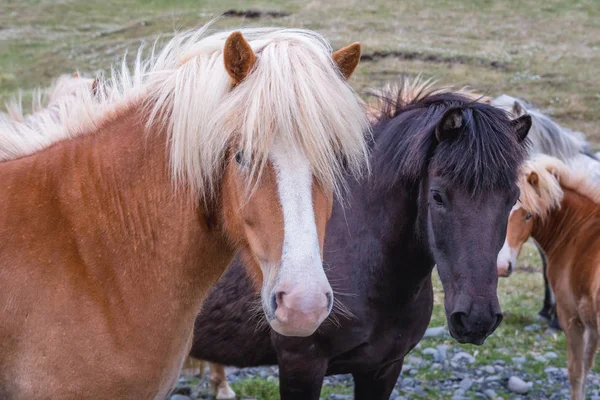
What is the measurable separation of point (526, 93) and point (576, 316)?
17.3m

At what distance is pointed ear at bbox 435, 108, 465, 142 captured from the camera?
3521 mm

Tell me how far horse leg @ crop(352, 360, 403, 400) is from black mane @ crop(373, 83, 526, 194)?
1.18m

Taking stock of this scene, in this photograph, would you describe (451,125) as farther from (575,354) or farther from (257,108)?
(575,354)

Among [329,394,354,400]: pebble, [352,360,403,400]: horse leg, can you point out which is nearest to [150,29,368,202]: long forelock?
[352,360,403,400]: horse leg

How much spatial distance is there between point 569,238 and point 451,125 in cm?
364

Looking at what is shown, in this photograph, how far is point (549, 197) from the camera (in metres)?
6.57

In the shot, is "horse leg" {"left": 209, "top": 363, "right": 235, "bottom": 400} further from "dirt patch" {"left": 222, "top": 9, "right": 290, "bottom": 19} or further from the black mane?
"dirt patch" {"left": 222, "top": 9, "right": 290, "bottom": 19}

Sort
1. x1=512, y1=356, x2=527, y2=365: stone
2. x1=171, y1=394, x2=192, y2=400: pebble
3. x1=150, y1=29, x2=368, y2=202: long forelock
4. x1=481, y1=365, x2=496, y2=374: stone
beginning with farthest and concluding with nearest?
1. x1=512, y1=356, x2=527, y2=365: stone
2. x1=481, y1=365, x2=496, y2=374: stone
3. x1=171, y1=394, x2=192, y2=400: pebble
4. x1=150, y1=29, x2=368, y2=202: long forelock

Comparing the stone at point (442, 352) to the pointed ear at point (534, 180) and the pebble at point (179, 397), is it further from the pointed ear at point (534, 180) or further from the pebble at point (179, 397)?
the pebble at point (179, 397)

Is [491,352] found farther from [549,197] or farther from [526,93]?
[526,93]

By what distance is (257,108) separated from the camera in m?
2.49

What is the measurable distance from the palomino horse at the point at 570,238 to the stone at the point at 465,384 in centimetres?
89

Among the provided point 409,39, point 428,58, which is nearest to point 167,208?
point 428,58

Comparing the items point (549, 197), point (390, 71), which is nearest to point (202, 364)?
point (549, 197)
